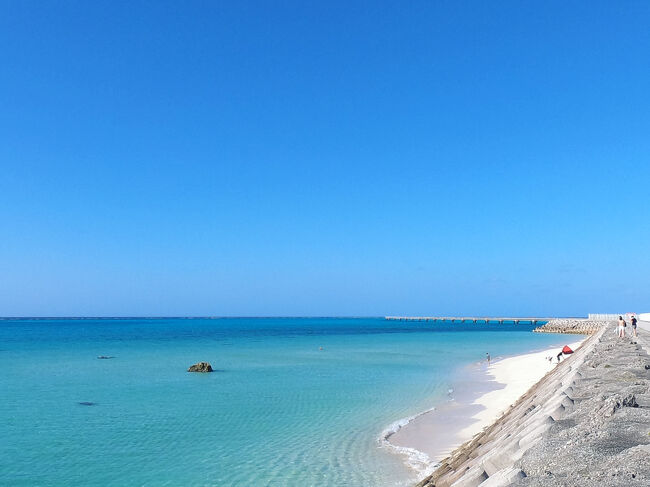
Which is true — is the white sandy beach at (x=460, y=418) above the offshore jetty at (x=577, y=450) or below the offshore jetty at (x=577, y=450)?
below

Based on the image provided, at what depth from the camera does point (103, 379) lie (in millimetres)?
32906

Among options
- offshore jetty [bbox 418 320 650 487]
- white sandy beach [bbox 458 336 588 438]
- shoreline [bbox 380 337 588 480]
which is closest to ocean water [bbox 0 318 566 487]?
shoreline [bbox 380 337 588 480]

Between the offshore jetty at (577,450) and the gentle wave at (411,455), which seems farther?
the gentle wave at (411,455)

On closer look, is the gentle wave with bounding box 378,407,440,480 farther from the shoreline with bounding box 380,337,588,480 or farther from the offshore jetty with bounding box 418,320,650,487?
the offshore jetty with bounding box 418,320,650,487

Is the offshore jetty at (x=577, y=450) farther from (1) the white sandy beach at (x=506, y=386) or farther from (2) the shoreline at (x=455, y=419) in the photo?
(1) the white sandy beach at (x=506, y=386)

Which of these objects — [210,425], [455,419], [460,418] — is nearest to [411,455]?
[455,419]

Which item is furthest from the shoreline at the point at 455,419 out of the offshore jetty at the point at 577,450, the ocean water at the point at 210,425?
the offshore jetty at the point at 577,450

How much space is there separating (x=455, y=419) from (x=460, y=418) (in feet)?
0.93

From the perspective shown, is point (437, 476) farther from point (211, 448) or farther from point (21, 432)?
point (21, 432)

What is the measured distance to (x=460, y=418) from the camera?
62.5 ft

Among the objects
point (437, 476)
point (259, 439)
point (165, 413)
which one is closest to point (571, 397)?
point (437, 476)

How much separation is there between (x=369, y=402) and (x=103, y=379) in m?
19.8

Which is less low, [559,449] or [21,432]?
[559,449]

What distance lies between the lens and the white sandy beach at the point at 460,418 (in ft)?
50.3
